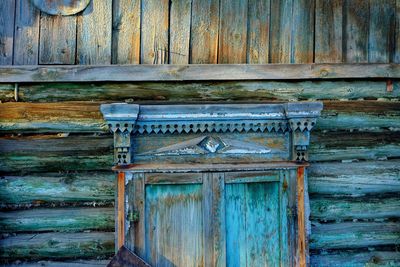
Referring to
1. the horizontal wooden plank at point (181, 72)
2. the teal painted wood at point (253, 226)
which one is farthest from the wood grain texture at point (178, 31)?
the teal painted wood at point (253, 226)

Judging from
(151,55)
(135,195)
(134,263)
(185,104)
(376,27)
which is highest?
(376,27)

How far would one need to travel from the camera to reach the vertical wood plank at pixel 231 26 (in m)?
3.20

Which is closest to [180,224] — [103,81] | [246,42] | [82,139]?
[82,139]

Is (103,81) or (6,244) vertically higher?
(103,81)

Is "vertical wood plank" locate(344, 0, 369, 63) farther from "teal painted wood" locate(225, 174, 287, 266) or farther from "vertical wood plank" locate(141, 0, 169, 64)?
"vertical wood plank" locate(141, 0, 169, 64)

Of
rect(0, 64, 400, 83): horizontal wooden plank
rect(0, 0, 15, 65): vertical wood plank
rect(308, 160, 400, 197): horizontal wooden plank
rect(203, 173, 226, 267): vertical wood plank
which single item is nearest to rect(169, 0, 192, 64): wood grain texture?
rect(0, 64, 400, 83): horizontal wooden plank

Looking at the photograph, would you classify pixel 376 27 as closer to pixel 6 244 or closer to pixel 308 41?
pixel 308 41

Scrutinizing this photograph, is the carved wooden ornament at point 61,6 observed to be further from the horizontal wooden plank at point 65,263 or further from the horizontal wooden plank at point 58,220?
the horizontal wooden plank at point 65,263

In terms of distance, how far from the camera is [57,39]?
10.3 ft

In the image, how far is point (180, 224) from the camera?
3008 mm

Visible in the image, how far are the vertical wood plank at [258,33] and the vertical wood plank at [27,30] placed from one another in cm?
144

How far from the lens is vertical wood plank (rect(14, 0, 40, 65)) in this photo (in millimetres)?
3135

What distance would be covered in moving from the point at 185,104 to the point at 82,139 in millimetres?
732

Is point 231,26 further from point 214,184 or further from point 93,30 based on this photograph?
point 214,184
